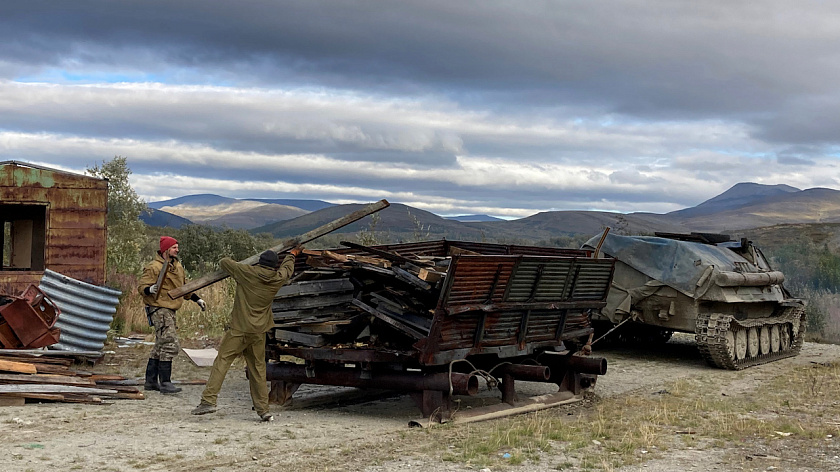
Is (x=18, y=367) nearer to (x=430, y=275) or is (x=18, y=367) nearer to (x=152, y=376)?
(x=152, y=376)

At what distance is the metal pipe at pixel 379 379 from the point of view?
9.47 m

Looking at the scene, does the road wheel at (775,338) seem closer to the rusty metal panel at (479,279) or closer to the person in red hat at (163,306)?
the rusty metal panel at (479,279)

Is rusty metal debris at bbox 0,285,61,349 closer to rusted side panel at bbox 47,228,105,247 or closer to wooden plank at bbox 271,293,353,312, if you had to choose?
rusted side panel at bbox 47,228,105,247

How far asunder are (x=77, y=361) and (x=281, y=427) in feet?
17.4

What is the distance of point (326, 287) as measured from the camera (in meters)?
9.92

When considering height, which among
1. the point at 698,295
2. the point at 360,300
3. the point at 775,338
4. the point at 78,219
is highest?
the point at 78,219

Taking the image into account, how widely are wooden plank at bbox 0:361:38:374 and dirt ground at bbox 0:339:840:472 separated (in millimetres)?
638

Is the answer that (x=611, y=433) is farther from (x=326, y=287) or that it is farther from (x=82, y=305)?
(x=82, y=305)

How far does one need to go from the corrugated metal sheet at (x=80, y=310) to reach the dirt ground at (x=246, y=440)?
2.78 m

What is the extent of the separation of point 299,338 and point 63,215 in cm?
608

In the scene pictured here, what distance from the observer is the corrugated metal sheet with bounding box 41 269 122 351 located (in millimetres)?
13102

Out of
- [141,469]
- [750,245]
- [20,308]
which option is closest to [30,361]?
[20,308]

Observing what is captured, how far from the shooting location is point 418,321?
374 inches

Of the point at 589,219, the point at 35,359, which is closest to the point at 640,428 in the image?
the point at 35,359
